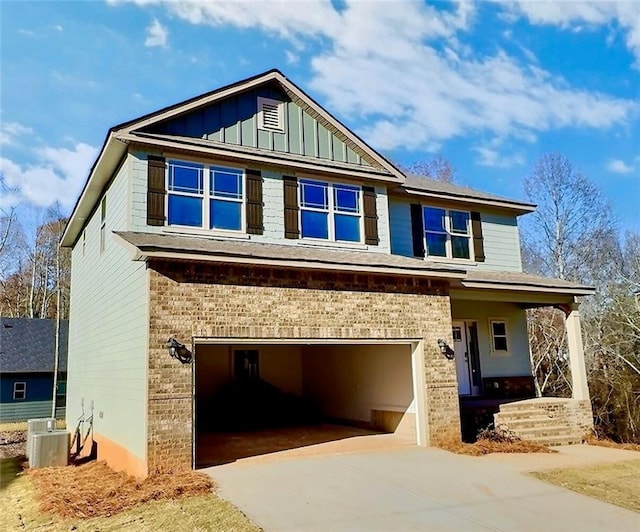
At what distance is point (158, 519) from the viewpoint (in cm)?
664

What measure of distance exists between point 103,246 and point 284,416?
7.47 metres

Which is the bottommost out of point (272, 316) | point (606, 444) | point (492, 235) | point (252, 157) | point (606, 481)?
point (606, 444)

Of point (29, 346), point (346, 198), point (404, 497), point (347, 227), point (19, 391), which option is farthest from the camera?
point (29, 346)

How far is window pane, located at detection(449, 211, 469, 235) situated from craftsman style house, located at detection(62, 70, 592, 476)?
0.04 metres

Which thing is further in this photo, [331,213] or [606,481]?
[331,213]

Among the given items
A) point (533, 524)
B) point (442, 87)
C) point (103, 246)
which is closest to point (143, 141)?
point (103, 246)

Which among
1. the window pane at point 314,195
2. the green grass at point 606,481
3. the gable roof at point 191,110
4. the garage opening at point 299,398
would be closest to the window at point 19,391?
the garage opening at point 299,398

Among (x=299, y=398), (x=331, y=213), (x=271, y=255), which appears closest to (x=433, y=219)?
(x=331, y=213)

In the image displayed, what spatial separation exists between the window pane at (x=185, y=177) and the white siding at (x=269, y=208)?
564mm

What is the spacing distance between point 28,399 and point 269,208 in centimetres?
2071

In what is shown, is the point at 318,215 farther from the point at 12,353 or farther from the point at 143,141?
the point at 12,353

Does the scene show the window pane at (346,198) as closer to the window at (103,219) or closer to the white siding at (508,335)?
the white siding at (508,335)

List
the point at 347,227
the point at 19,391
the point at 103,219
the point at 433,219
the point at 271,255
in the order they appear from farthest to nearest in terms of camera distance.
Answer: the point at 19,391
the point at 433,219
the point at 103,219
the point at 347,227
the point at 271,255

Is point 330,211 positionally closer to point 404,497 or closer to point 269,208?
point 269,208
